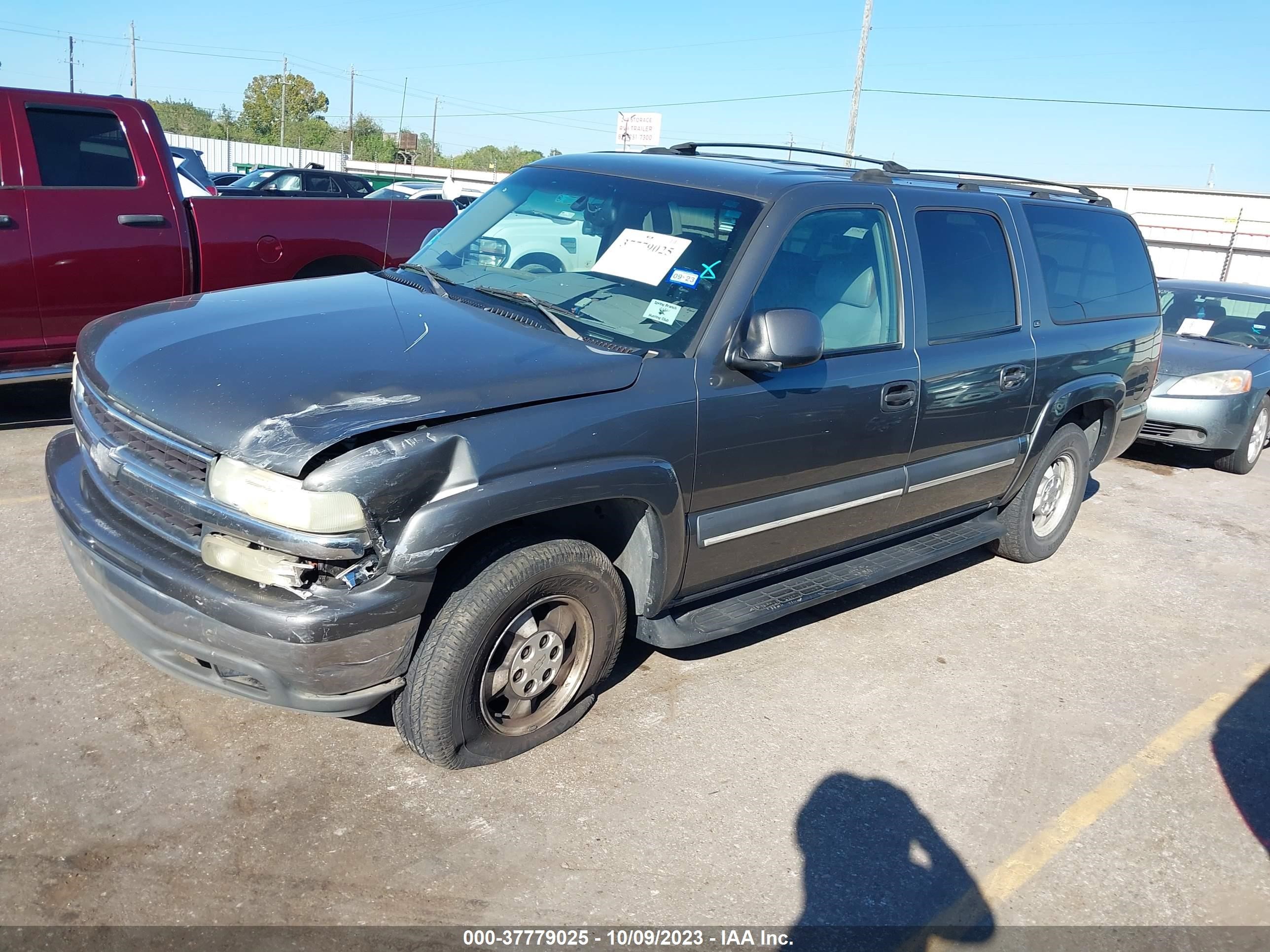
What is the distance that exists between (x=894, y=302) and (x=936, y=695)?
1619mm

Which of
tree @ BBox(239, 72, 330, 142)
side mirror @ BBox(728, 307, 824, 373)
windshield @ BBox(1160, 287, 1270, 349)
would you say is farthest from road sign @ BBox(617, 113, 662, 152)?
tree @ BBox(239, 72, 330, 142)

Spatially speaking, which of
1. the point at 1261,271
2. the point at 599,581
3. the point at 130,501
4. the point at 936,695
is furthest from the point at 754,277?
the point at 1261,271

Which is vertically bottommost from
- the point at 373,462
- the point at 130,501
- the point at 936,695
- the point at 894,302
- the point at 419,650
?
the point at 936,695

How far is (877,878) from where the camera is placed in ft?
9.88

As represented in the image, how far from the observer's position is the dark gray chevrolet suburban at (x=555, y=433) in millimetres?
2732

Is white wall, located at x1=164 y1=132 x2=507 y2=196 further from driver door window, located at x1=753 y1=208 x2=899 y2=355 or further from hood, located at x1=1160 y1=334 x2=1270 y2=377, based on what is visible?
driver door window, located at x1=753 y1=208 x2=899 y2=355

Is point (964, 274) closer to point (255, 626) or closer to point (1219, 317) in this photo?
point (255, 626)

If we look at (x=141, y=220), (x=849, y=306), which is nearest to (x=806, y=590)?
(x=849, y=306)

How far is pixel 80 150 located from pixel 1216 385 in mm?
8432

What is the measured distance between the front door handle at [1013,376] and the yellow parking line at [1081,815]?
5.24 ft

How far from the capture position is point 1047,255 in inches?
201

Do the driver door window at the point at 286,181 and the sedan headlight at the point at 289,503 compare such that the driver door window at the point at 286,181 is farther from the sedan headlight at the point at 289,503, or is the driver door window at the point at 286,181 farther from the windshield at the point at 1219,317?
the sedan headlight at the point at 289,503

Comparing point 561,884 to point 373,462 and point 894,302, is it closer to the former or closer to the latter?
point 373,462

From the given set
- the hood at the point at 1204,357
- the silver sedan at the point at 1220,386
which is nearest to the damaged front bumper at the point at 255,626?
the silver sedan at the point at 1220,386
